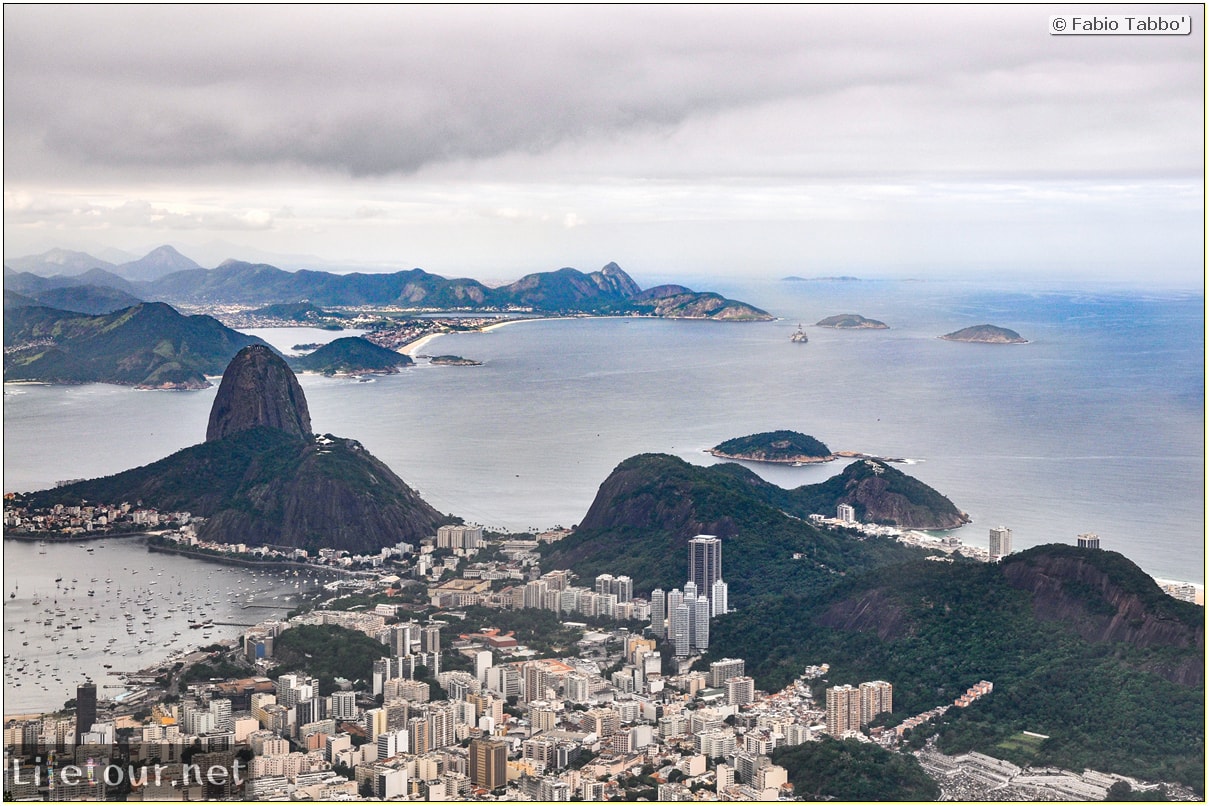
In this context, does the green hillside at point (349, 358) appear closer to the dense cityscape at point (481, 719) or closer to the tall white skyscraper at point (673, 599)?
the dense cityscape at point (481, 719)

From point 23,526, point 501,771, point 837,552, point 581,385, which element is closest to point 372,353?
point 581,385

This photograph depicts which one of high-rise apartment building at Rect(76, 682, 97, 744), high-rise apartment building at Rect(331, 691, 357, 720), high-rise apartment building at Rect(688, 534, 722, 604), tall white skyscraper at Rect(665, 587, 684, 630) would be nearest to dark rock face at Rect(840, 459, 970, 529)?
high-rise apartment building at Rect(688, 534, 722, 604)

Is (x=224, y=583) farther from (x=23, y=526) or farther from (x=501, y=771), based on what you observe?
(x=501, y=771)

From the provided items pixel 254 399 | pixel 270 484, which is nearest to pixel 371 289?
pixel 254 399

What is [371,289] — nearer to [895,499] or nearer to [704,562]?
[895,499]

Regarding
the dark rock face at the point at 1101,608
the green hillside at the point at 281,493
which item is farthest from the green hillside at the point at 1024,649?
the green hillside at the point at 281,493

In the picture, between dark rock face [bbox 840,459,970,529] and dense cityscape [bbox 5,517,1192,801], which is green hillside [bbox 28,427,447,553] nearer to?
dense cityscape [bbox 5,517,1192,801]
